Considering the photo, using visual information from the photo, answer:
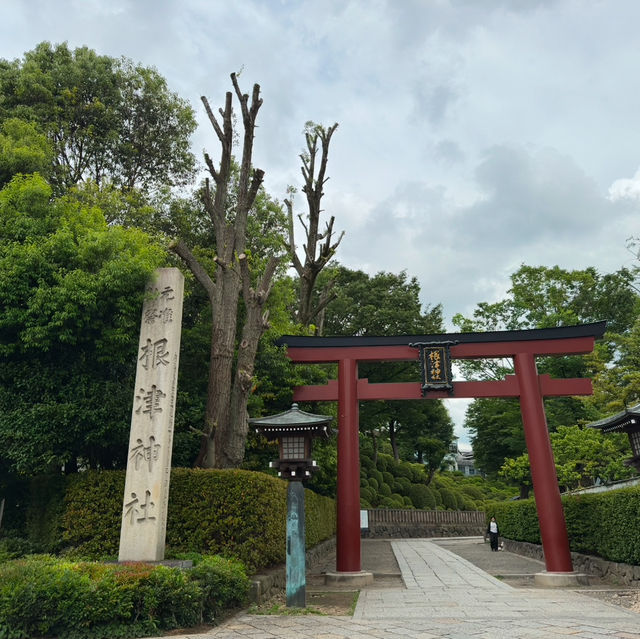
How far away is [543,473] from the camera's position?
11.3 meters

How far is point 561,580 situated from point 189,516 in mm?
7524

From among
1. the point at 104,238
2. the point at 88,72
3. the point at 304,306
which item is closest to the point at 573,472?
the point at 304,306

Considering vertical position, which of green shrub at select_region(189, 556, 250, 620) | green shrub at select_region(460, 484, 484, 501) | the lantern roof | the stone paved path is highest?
the lantern roof

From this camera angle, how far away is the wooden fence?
2594 centimetres

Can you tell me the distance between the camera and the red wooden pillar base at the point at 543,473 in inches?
424

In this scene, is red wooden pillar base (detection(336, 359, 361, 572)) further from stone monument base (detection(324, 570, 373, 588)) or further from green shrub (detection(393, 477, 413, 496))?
green shrub (detection(393, 477, 413, 496))

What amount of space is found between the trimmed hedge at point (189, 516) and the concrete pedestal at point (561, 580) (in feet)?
18.6

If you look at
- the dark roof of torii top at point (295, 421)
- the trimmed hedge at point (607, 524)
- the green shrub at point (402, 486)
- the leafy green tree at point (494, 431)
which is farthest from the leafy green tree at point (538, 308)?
the dark roof of torii top at point (295, 421)

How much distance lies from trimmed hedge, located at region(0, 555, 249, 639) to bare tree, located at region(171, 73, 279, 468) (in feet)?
12.7

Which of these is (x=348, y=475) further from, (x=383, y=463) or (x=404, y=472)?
(x=404, y=472)

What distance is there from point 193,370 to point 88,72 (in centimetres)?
1145

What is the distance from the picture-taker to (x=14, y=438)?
873 centimetres

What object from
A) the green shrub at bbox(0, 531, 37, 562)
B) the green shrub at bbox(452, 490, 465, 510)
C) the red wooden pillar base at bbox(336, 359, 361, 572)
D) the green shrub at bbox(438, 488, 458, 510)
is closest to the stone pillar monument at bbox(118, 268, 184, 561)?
the green shrub at bbox(0, 531, 37, 562)

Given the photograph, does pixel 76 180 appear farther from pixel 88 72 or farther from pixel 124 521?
pixel 124 521
